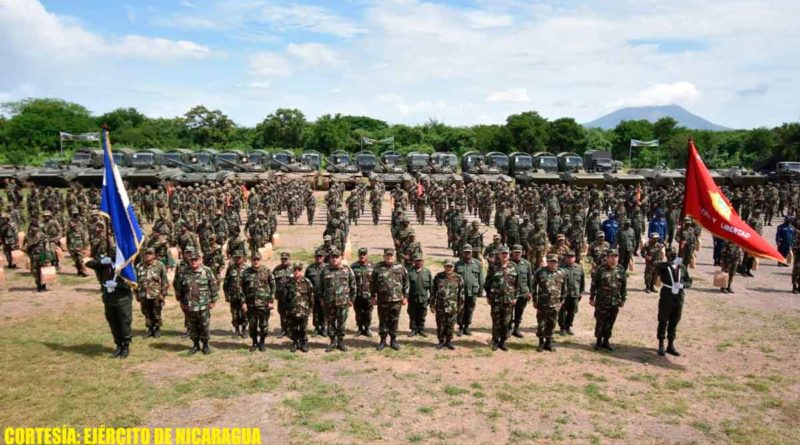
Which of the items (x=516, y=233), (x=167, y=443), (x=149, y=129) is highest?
(x=149, y=129)

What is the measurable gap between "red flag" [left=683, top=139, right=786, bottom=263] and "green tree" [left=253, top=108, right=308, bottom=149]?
56386 mm

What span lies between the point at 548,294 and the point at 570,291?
3.49 feet

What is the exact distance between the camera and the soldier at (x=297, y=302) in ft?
30.0

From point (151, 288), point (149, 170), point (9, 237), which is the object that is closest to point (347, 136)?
point (149, 170)

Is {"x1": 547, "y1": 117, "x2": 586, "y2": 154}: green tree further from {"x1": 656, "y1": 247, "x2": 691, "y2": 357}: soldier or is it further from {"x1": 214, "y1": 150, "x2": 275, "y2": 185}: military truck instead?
{"x1": 656, "y1": 247, "x2": 691, "y2": 357}: soldier

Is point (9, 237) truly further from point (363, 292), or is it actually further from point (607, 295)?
point (607, 295)

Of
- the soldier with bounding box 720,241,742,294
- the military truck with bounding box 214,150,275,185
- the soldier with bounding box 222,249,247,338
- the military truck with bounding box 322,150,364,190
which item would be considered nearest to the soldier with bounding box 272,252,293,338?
the soldier with bounding box 222,249,247,338

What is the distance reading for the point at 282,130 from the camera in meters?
62.2

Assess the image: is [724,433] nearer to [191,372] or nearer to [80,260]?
[191,372]

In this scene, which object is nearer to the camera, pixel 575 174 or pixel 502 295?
pixel 502 295

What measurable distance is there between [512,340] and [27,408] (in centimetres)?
757

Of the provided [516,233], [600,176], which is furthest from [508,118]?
[516,233]

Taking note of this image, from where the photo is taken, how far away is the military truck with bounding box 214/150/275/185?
33688 mm

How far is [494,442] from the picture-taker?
655 centimetres
